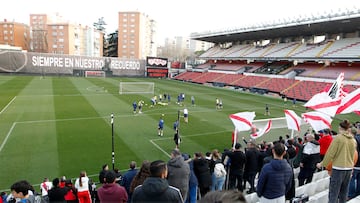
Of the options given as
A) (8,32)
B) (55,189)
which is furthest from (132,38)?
(55,189)

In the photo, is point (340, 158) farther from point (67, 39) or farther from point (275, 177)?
point (67, 39)

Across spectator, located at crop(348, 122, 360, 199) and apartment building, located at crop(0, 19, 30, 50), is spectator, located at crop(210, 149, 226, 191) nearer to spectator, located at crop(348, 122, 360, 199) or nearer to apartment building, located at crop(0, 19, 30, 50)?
spectator, located at crop(348, 122, 360, 199)

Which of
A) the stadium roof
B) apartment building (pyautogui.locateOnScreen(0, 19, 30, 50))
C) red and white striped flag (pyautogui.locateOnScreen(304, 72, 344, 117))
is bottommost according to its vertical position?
red and white striped flag (pyautogui.locateOnScreen(304, 72, 344, 117))

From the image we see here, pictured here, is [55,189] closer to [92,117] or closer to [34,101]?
[92,117]

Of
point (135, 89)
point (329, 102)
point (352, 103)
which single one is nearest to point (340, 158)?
point (352, 103)

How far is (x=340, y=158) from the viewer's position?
5.46 meters

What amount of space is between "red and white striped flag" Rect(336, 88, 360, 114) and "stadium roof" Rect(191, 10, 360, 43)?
30.8 m

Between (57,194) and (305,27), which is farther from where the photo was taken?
(305,27)

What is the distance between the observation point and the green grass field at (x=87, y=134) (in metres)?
13.1

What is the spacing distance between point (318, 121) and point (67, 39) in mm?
90957

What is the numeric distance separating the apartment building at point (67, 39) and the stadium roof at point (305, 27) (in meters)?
51.2

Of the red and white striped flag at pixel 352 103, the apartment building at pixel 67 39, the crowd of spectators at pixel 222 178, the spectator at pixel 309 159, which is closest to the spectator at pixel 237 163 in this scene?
the crowd of spectators at pixel 222 178

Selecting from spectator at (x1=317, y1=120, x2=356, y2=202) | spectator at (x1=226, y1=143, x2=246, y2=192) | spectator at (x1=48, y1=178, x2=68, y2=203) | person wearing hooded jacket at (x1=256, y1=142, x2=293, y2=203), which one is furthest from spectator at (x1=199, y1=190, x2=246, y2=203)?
spectator at (x1=226, y1=143, x2=246, y2=192)

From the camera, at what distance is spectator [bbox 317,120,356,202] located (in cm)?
541
